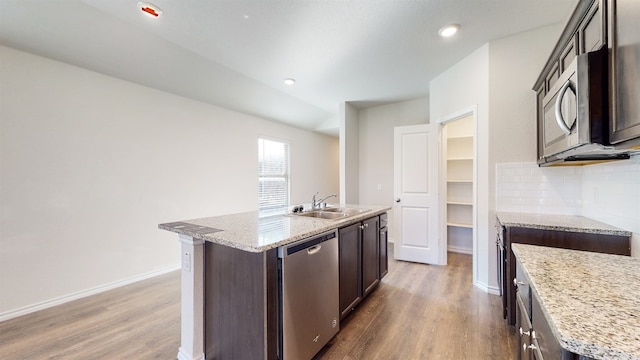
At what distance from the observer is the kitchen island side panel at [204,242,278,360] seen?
4.68 feet

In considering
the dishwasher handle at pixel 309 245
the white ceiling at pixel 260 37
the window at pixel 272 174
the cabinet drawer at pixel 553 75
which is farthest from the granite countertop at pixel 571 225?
the window at pixel 272 174

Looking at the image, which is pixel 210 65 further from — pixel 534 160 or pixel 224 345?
pixel 534 160

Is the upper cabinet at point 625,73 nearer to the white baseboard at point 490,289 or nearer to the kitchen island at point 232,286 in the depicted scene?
the kitchen island at point 232,286

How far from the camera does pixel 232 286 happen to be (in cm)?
156

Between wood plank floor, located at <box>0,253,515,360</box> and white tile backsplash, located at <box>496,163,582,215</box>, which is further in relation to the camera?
white tile backsplash, located at <box>496,163,582,215</box>

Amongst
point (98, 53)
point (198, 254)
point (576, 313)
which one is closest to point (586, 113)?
point (576, 313)

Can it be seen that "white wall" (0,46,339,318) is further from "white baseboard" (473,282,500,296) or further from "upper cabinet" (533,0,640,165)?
"upper cabinet" (533,0,640,165)

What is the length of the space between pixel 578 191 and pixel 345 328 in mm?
2506

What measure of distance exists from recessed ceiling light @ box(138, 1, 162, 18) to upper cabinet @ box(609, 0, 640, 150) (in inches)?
111

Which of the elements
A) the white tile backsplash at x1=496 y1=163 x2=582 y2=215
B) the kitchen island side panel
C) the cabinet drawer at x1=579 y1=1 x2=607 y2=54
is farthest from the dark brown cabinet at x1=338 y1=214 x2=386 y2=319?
the cabinet drawer at x1=579 y1=1 x2=607 y2=54

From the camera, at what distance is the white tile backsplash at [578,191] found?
60.8 inches

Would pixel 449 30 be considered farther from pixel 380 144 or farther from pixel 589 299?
pixel 589 299

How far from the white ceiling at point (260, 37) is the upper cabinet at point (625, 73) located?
1.54 meters

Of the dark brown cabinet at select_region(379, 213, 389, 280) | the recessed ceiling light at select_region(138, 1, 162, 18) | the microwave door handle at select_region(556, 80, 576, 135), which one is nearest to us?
the microwave door handle at select_region(556, 80, 576, 135)
